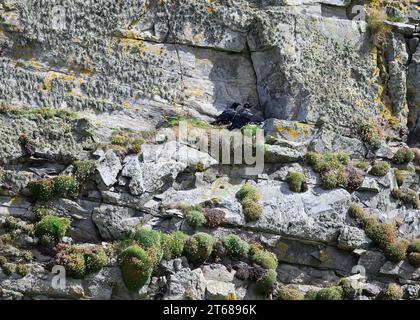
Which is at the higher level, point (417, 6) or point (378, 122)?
point (417, 6)

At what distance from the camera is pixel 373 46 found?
37.0 meters

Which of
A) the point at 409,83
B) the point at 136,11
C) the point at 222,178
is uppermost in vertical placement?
the point at 136,11

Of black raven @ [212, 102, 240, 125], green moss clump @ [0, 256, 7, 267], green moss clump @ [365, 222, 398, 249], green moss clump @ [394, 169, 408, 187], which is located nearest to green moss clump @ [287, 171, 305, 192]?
green moss clump @ [365, 222, 398, 249]

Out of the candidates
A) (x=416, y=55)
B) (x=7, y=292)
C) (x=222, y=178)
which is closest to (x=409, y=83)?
(x=416, y=55)

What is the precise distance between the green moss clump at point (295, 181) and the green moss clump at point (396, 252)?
3753 mm

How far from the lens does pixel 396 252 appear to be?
3031 centimetres

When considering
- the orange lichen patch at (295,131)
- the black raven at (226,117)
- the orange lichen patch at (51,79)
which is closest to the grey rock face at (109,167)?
the orange lichen patch at (51,79)

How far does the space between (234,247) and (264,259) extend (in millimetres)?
1083

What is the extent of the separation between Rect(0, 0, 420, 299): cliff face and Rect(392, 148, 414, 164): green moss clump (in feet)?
0.29

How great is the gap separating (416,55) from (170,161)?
12849 millimetres

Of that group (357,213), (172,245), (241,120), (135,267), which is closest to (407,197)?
(357,213)

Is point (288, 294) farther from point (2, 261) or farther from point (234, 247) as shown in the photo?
point (2, 261)

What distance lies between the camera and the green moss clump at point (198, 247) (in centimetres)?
2848

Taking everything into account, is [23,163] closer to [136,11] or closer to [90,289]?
[90,289]
